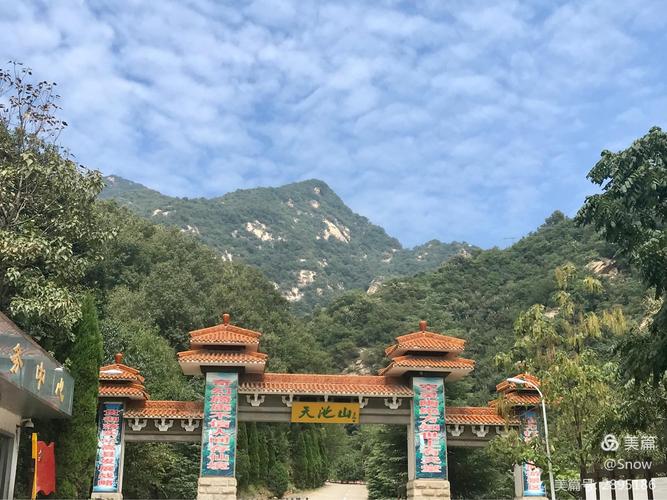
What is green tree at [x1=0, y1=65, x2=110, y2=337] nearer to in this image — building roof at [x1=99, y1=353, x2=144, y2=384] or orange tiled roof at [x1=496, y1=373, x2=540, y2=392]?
building roof at [x1=99, y1=353, x2=144, y2=384]

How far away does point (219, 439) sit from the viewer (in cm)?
1923

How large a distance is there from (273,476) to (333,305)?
123ft

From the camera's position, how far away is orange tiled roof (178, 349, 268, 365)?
63.6 ft

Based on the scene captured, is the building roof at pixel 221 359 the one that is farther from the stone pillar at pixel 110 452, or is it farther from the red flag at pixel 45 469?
the red flag at pixel 45 469

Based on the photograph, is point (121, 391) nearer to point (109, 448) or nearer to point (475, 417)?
point (109, 448)

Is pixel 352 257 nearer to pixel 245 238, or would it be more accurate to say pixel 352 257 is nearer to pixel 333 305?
pixel 245 238

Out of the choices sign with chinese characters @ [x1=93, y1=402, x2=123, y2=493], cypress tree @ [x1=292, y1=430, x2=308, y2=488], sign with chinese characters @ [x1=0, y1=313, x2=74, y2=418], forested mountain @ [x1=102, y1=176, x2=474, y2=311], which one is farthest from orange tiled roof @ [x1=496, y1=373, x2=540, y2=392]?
forested mountain @ [x1=102, y1=176, x2=474, y2=311]

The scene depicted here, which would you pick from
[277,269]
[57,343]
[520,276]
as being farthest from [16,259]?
[277,269]

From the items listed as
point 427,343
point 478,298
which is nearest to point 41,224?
point 427,343

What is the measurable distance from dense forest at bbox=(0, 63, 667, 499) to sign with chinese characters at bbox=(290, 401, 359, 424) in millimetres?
4402

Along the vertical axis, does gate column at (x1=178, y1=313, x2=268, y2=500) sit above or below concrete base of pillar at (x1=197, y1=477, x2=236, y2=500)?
above

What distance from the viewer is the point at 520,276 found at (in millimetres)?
61375

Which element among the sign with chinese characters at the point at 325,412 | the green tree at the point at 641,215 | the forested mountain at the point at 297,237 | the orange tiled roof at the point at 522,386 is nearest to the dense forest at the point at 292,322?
the green tree at the point at 641,215

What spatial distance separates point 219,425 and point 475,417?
25.7ft
